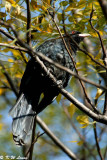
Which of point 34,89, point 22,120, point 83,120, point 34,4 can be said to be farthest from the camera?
point 34,89

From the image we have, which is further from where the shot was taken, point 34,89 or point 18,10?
point 34,89

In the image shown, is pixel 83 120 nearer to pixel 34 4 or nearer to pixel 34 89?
pixel 34 89

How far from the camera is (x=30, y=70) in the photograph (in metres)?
2.95

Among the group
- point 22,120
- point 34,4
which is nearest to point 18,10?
point 34,4

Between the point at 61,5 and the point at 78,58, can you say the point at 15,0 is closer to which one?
the point at 61,5

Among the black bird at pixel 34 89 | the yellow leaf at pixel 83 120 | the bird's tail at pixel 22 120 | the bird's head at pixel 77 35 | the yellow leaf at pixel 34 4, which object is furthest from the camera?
the bird's head at pixel 77 35

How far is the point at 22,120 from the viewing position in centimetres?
292

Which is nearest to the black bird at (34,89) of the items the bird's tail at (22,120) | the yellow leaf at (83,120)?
the bird's tail at (22,120)

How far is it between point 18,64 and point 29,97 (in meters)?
0.56

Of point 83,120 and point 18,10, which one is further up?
point 18,10

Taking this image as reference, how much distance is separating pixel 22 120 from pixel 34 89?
18.1 inches

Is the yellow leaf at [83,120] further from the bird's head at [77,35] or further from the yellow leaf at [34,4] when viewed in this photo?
the yellow leaf at [34,4]

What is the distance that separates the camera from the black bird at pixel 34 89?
2.88m

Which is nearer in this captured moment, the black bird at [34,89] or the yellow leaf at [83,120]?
the yellow leaf at [83,120]
